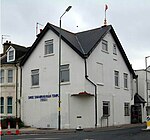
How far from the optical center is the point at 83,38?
2980 centimetres

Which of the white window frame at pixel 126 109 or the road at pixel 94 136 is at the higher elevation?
the white window frame at pixel 126 109

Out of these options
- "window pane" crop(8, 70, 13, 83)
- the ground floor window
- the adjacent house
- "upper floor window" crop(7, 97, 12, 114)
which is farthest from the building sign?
the ground floor window

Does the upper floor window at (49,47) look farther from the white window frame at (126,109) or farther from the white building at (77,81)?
the white window frame at (126,109)

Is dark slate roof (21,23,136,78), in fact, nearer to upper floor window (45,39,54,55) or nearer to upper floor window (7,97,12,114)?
upper floor window (45,39,54,55)

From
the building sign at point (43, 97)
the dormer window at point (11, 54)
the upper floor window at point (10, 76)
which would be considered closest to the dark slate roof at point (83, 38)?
the upper floor window at point (10, 76)

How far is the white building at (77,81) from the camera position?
26297 mm

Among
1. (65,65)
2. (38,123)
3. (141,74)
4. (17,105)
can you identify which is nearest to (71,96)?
(65,65)

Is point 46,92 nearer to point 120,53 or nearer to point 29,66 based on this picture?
point 29,66

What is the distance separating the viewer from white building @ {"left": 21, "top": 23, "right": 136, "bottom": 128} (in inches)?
1035

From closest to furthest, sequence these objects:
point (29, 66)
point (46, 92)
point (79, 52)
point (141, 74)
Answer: point (79, 52) < point (46, 92) < point (29, 66) < point (141, 74)

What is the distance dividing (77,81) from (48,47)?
17.4ft

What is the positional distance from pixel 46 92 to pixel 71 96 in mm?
3201

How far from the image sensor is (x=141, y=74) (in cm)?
4075

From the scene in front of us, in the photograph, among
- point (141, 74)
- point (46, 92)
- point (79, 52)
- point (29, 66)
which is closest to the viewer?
point (79, 52)
